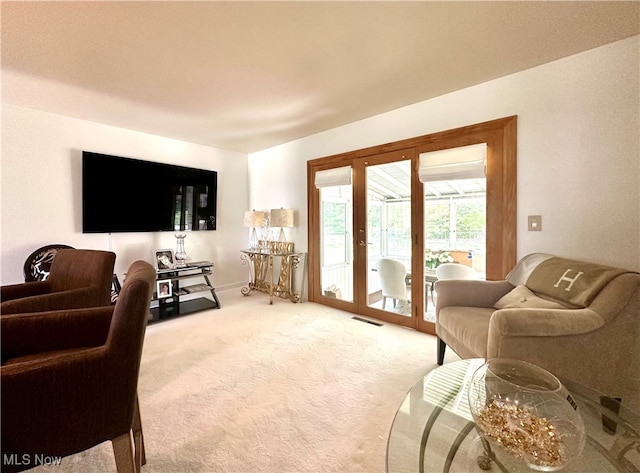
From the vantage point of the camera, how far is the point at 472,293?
209cm

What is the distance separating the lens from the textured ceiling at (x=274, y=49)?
1578 mm

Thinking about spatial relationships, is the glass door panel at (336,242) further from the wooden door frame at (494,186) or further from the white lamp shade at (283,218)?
the wooden door frame at (494,186)

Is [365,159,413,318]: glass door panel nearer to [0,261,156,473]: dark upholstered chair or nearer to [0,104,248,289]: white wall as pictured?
[0,261,156,473]: dark upholstered chair

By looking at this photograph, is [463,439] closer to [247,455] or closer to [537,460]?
→ [537,460]

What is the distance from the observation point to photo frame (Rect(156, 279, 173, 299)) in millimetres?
3379

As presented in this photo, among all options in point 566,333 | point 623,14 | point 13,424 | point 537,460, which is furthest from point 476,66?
point 13,424

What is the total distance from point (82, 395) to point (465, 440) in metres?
1.43

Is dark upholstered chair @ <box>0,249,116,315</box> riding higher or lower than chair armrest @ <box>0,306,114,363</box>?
higher

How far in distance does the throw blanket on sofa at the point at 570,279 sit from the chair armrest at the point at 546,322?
5.1 inches

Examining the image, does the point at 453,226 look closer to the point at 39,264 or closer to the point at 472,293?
the point at 472,293

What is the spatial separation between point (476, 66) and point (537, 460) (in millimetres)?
2513

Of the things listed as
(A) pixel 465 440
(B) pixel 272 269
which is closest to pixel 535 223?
(A) pixel 465 440

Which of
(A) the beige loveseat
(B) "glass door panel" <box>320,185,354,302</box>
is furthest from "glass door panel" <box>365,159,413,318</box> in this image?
(A) the beige loveseat

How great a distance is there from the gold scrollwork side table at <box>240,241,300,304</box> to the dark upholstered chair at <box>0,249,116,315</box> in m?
2.16
